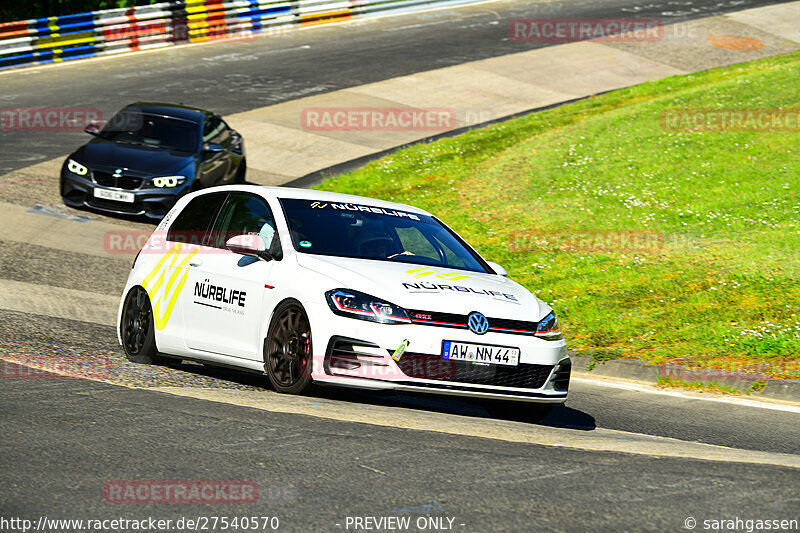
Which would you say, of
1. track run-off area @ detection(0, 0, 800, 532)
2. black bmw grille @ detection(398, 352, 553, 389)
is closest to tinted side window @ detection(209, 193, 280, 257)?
track run-off area @ detection(0, 0, 800, 532)

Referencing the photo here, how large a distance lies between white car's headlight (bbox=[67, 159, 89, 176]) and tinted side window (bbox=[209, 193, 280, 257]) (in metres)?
8.65

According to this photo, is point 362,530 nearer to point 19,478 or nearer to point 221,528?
point 221,528

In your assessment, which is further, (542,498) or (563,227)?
(563,227)

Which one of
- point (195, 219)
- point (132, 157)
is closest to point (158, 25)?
point (132, 157)

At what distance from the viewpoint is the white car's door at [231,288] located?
823cm

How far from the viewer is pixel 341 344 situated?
7.48 m

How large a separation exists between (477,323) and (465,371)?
342 mm

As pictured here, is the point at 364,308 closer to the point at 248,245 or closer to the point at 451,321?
the point at 451,321

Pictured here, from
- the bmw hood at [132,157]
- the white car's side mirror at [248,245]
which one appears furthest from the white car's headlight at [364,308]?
the bmw hood at [132,157]

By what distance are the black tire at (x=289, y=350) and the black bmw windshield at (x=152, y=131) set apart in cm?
1077

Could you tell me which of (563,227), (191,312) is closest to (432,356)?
(191,312)

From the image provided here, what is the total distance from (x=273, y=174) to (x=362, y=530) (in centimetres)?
1698

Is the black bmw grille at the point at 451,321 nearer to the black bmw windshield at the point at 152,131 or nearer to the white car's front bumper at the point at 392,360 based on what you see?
the white car's front bumper at the point at 392,360

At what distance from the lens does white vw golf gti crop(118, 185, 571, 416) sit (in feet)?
24.6
